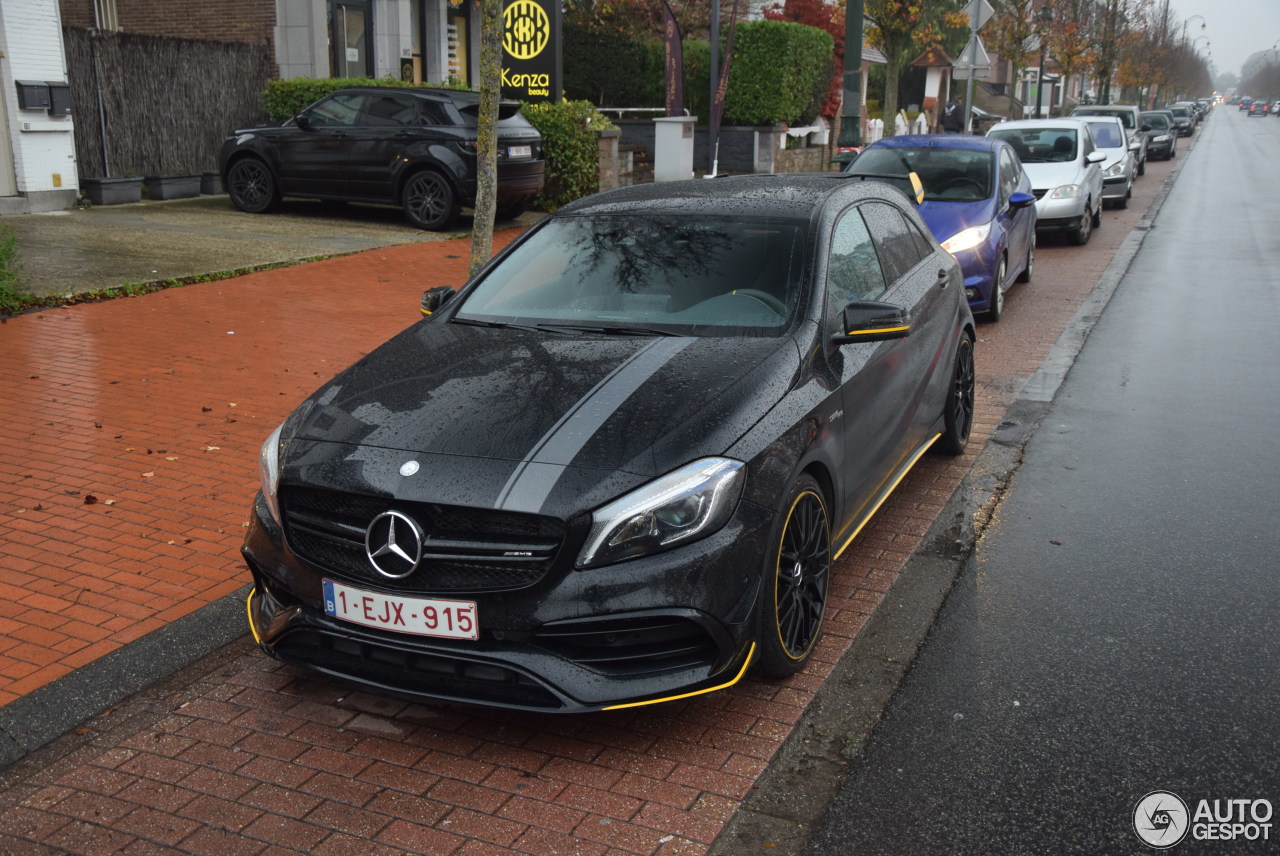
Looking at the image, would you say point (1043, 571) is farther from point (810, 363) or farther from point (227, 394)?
point (227, 394)

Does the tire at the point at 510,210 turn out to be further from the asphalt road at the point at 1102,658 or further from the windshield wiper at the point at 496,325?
the windshield wiper at the point at 496,325

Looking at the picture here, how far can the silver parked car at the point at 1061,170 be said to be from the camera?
16750 millimetres

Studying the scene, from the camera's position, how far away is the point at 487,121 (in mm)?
8383

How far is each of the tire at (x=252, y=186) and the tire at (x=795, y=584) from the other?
13712 mm

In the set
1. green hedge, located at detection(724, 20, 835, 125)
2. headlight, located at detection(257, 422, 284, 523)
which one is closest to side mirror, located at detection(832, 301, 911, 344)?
headlight, located at detection(257, 422, 284, 523)

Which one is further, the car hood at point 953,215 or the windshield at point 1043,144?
the windshield at point 1043,144

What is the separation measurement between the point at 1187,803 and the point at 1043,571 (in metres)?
1.86

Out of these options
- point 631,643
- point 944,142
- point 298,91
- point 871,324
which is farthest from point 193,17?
point 631,643

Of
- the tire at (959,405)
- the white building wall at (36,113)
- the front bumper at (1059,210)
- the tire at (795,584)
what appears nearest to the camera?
the tire at (795,584)

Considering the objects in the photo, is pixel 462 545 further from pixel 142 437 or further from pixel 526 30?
pixel 526 30

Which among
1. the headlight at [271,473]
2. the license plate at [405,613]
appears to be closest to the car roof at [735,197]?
the headlight at [271,473]

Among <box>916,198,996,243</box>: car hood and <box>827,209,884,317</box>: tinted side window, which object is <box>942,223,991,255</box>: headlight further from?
<box>827,209,884,317</box>: tinted side window

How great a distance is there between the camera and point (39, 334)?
29.8 feet

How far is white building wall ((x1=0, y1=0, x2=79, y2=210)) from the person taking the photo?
46.9 feet
